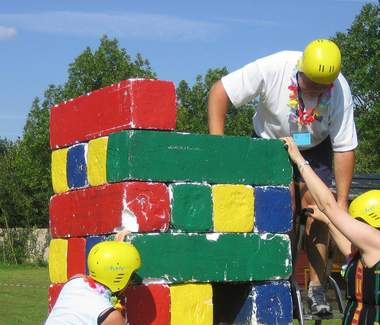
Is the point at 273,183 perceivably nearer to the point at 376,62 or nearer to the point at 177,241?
the point at 177,241

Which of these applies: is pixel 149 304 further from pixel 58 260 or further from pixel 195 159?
pixel 58 260

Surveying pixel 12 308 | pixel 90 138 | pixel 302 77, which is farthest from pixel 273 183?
pixel 12 308

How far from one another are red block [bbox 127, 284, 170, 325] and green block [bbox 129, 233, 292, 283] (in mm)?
68

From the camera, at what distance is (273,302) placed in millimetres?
4988

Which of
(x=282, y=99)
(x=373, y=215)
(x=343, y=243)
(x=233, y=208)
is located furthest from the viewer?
(x=282, y=99)

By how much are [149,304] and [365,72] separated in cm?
3358

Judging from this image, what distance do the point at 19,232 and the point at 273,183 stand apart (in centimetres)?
2656

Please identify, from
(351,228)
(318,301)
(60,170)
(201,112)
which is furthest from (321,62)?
(201,112)

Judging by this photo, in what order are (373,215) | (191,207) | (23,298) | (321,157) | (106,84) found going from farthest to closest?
(106,84) → (23,298) → (321,157) → (191,207) → (373,215)

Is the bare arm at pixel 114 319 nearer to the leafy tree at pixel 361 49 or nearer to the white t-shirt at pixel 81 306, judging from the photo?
the white t-shirt at pixel 81 306

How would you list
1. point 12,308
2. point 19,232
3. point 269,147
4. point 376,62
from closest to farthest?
point 269,147 → point 12,308 → point 19,232 → point 376,62

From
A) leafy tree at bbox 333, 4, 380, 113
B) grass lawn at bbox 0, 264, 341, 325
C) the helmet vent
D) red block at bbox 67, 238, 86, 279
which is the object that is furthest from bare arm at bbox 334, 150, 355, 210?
leafy tree at bbox 333, 4, 380, 113

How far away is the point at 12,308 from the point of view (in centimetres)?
1417

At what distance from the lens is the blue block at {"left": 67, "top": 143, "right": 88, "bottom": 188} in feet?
16.8
